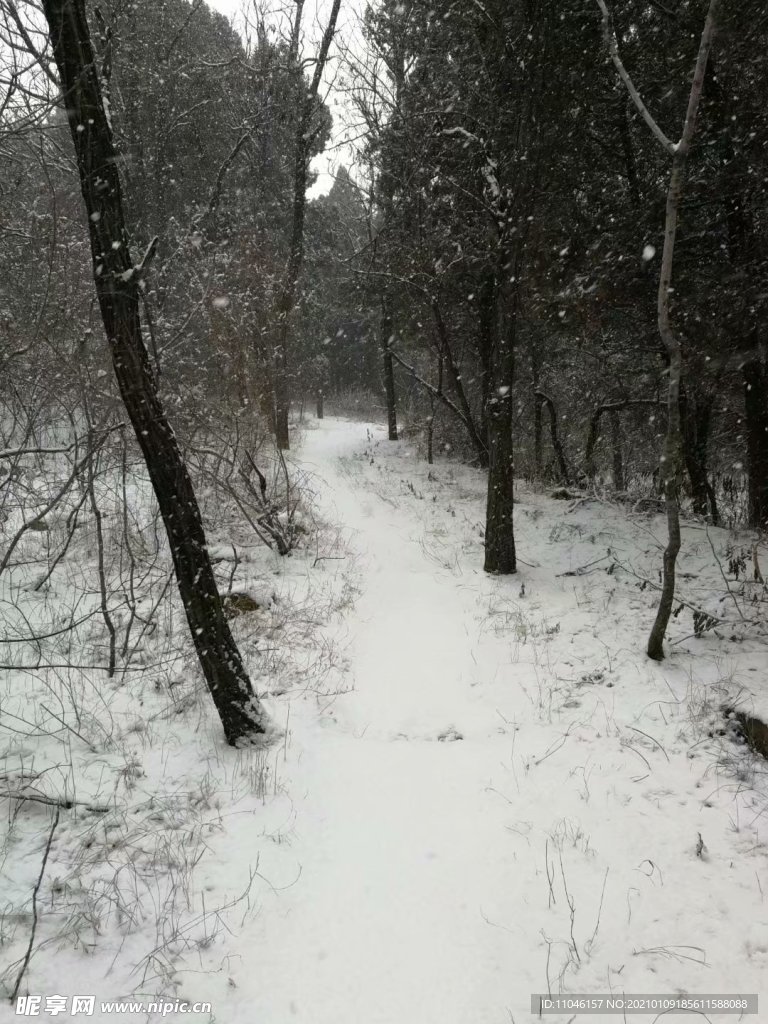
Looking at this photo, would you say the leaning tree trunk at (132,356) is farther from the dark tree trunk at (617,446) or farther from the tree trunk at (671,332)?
the dark tree trunk at (617,446)

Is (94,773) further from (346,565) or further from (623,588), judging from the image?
(623,588)

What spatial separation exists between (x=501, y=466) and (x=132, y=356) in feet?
16.7

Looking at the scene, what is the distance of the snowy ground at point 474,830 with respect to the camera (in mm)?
2385

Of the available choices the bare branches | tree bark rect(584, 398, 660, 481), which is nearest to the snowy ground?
tree bark rect(584, 398, 660, 481)

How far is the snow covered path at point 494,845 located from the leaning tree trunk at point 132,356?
82cm

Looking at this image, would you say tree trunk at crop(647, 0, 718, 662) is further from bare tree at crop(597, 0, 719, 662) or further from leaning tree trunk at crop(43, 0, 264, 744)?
leaning tree trunk at crop(43, 0, 264, 744)

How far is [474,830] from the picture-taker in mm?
3244

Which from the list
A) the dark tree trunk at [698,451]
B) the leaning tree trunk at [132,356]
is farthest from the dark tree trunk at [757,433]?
the leaning tree trunk at [132,356]

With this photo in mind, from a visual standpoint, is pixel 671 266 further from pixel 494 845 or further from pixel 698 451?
pixel 698 451

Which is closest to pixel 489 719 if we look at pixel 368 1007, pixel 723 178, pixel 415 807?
pixel 415 807

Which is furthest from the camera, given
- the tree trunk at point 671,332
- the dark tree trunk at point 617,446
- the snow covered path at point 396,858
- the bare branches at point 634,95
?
the dark tree trunk at point 617,446

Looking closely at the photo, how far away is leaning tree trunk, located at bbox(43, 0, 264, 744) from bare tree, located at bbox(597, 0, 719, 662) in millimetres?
3583

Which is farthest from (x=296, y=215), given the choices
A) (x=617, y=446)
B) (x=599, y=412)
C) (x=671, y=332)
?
(x=671, y=332)

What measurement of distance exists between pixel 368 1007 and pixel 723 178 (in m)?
7.72
